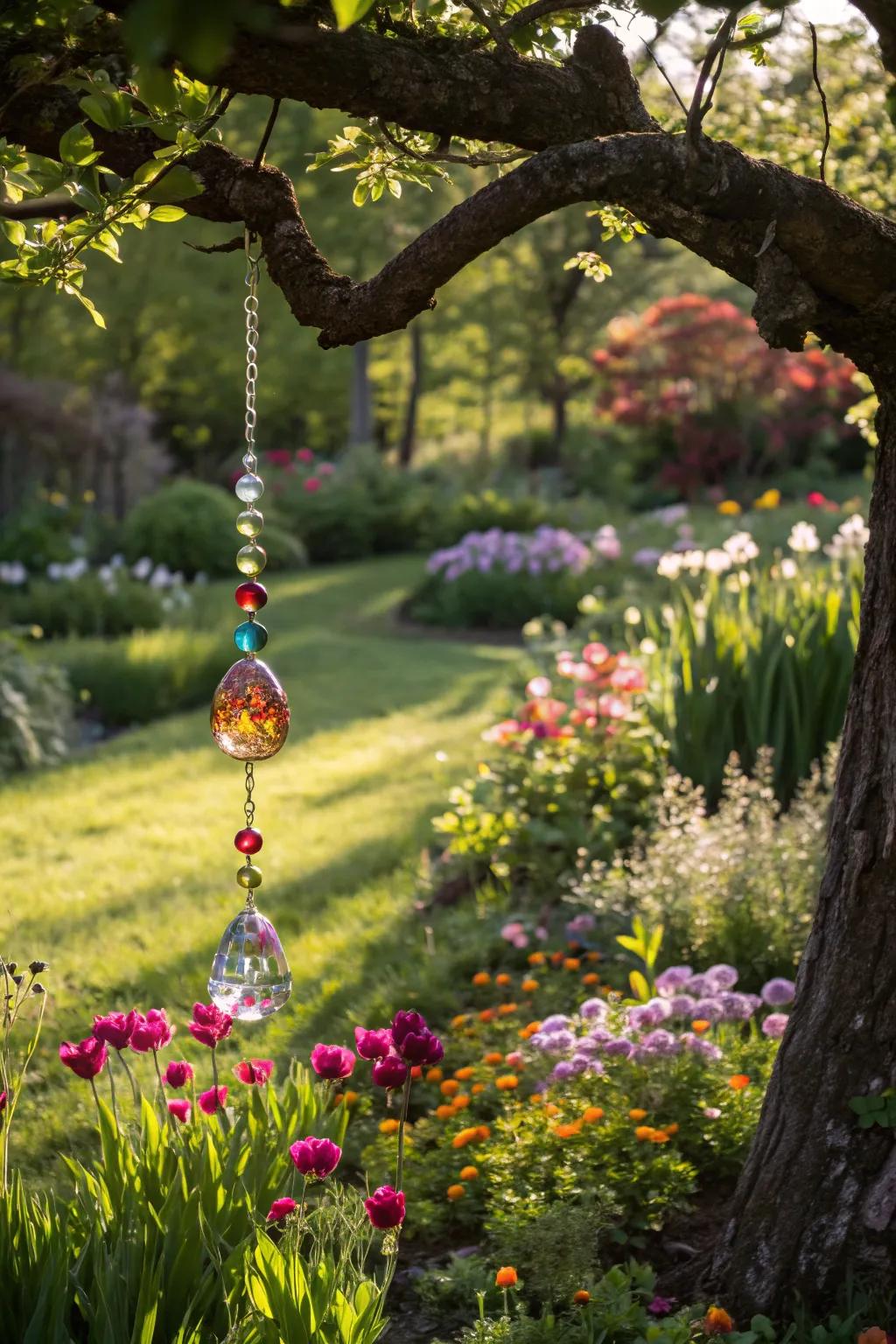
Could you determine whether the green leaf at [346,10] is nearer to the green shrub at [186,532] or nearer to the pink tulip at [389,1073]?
the pink tulip at [389,1073]

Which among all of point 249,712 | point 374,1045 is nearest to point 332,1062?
point 374,1045

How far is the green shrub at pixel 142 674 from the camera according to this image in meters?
9.12

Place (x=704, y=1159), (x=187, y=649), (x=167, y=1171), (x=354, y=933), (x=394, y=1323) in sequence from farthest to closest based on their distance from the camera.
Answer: (x=187, y=649), (x=354, y=933), (x=704, y=1159), (x=394, y=1323), (x=167, y=1171)

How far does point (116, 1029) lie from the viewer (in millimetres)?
2248

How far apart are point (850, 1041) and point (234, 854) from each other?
4324mm

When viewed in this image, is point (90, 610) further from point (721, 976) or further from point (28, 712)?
point (721, 976)

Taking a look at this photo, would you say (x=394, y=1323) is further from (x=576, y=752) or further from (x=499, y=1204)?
(x=576, y=752)

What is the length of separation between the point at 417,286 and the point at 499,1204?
1902 mm

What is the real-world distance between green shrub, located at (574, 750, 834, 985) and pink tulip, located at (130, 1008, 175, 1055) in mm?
1971

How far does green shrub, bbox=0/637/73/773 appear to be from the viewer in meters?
7.66

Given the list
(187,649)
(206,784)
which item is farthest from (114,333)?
(206,784)

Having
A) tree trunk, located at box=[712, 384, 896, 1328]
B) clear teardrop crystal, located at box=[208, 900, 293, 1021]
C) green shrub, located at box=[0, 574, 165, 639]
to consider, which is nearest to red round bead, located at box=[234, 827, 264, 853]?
clear teardrop crystal, located at box=[208, 900, 293, 1021]

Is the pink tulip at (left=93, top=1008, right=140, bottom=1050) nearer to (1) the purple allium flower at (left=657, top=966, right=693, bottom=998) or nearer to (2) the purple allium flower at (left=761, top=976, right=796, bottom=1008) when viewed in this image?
(1) the purple allium flower at (left=657, top=966, right=693, bottom=998)

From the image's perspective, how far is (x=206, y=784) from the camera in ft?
24.6
